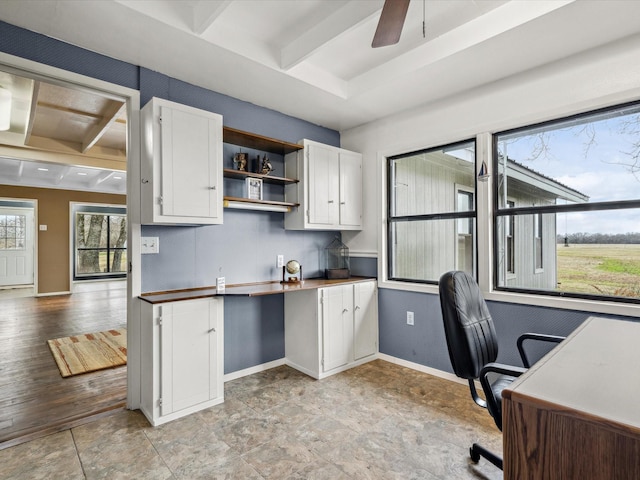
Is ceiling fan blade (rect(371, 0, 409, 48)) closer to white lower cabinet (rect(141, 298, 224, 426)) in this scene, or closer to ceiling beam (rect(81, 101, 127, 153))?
white lower cabinet (rect(141, 298, 224, 426))

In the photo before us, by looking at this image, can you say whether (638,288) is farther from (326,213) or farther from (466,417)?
(326,213)

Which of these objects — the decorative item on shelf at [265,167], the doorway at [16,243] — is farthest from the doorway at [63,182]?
the decorative item on shelf at [265,167]

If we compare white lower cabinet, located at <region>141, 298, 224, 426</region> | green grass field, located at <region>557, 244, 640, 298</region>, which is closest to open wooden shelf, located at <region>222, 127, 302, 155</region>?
white lower cabinet, located at <region>141, 298, 224, 426</region>

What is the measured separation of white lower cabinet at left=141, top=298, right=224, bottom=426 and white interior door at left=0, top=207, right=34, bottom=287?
7.92m

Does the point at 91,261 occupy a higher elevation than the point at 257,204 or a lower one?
lower

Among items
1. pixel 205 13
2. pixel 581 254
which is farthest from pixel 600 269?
pixel 205 13

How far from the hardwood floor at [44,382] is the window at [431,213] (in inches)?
110

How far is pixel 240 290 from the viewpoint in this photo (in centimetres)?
284

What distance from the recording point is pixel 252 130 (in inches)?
130

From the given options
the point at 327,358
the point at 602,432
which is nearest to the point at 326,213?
the point at 327,358

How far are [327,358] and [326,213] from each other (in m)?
1.38

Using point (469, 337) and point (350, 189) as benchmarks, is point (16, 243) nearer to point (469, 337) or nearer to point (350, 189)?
point (350, 189)

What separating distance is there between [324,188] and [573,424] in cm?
286

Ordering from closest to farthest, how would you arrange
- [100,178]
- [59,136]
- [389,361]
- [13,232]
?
1. [389,361]
2. [59,136]
3. [100,178]
4. [13,232]
